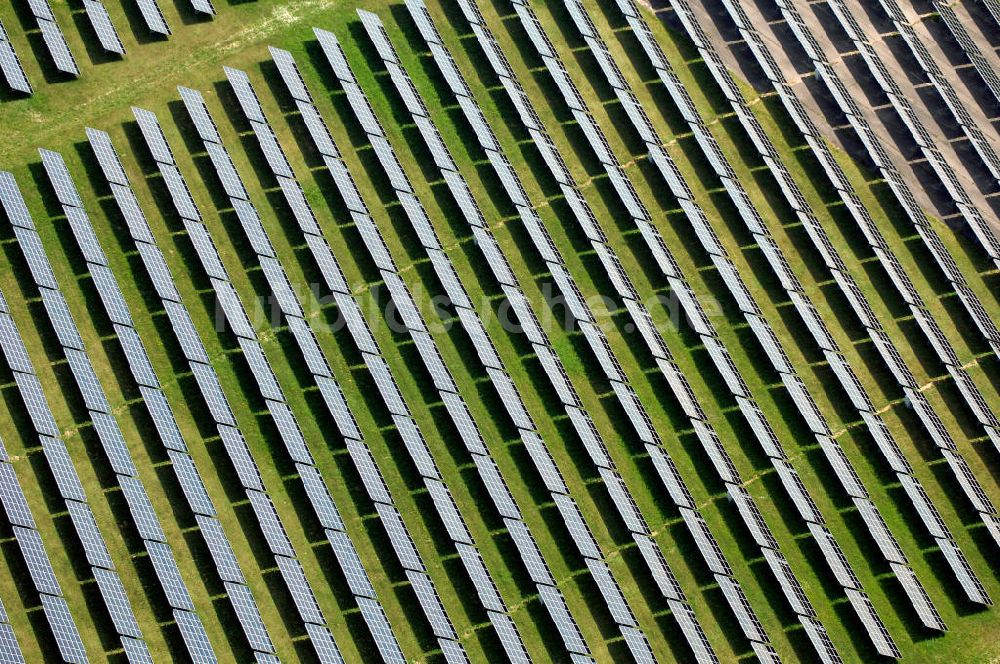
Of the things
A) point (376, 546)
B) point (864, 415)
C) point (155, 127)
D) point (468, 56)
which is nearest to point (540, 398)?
point (376, 546)

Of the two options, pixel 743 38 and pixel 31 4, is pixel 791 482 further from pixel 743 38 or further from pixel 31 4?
pixel 31 4

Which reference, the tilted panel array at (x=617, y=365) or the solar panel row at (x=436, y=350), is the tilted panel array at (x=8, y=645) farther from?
the tilted panel array at (x=617, y=365)

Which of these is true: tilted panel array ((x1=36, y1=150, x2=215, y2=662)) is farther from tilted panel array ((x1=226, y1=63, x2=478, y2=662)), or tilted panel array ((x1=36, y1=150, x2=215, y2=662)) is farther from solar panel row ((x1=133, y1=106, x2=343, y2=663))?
tilted panel array ((x1=226, y1=63, x2=478, y2=662))

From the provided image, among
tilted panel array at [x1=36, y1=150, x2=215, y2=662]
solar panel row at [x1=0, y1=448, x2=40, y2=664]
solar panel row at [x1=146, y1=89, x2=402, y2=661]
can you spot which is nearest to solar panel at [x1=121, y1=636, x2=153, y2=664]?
tilted panel array at [x1=36, y1=150, x2=215, y2=662]

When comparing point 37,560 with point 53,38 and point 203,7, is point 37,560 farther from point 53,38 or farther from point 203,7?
point 203,7

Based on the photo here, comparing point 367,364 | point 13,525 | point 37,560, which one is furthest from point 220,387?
point 37,560

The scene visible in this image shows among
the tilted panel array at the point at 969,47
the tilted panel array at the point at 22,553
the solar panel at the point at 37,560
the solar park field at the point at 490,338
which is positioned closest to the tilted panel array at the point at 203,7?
the solar park field at the point at 490,338
